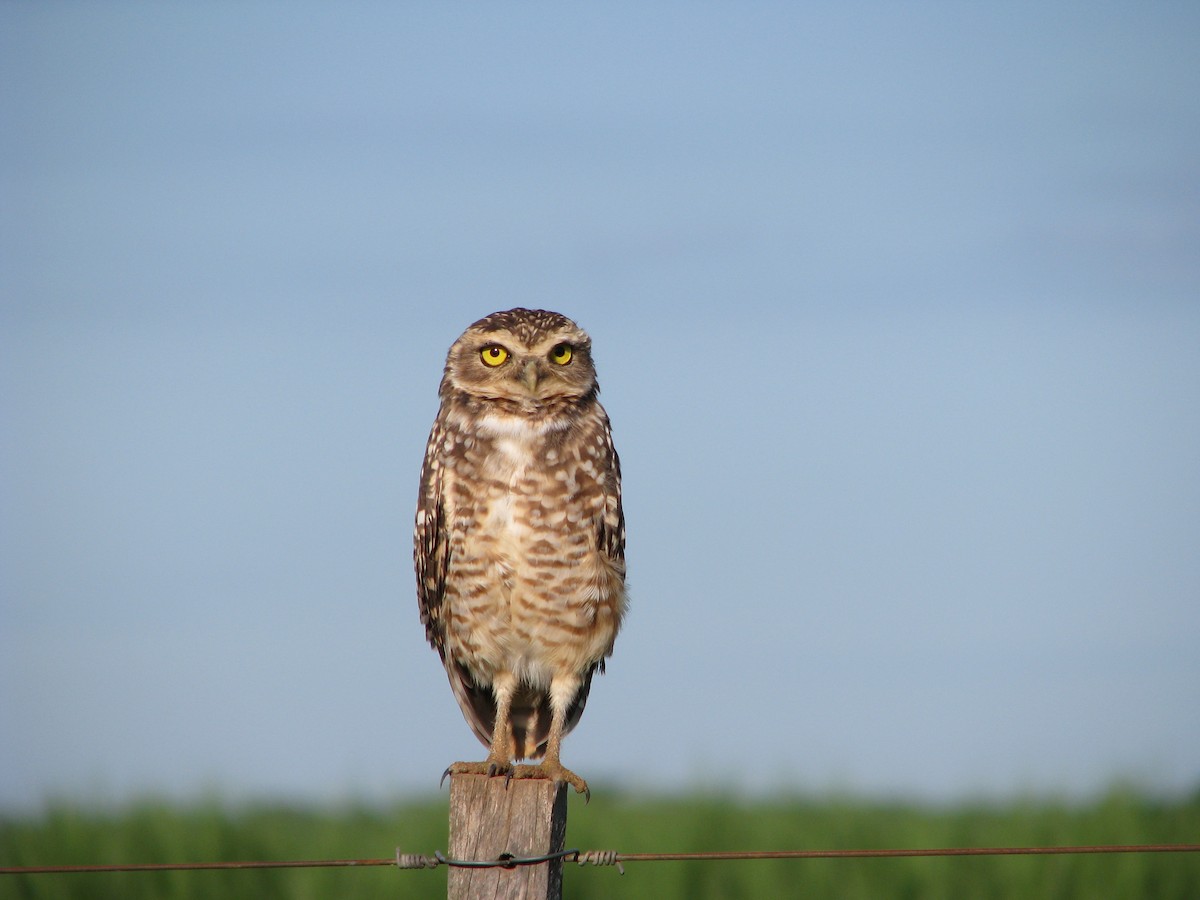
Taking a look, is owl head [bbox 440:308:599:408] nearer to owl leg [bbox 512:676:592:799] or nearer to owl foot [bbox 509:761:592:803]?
owl leg [bbox 512:676:592:799]

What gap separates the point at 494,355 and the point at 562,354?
288 millimetres

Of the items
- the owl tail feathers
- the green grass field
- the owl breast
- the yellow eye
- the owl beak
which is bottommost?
the green grass field

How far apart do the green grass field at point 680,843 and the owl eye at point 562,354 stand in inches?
184

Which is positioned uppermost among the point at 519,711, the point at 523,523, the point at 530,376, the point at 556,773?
the point at 530,376

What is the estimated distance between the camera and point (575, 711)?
220 inches

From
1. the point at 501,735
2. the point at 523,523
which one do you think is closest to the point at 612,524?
the point at 523,523

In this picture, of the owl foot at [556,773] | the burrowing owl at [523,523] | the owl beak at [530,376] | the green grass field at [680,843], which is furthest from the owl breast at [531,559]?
the green grass field at [680,843]

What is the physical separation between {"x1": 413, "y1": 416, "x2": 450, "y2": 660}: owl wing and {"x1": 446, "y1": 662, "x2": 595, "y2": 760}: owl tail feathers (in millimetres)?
248

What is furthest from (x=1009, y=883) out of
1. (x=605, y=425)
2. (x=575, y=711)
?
(x=605, y=425)

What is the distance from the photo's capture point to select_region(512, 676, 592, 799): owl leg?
15.2 ft

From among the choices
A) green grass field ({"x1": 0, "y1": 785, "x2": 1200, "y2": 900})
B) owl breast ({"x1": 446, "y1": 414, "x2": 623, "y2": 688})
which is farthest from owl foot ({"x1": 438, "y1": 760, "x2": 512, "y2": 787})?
green grass field ({"x1": 0, "y1": 785, "x2": 1200, "y2": 900})

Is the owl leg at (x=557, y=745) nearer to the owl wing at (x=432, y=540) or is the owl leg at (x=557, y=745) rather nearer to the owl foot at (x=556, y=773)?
the owl foot at (x=556, y=773)

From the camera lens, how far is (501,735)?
5.21 metres

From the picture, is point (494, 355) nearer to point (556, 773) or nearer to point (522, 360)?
point (522, 360)
